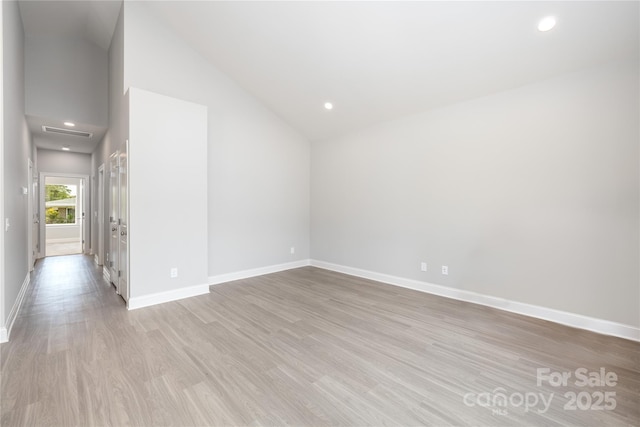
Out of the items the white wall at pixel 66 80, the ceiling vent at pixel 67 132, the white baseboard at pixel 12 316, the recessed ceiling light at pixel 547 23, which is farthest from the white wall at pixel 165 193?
the recessed ceiling light at pixel 547 23

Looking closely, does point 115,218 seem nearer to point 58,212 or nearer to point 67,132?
point 67,132

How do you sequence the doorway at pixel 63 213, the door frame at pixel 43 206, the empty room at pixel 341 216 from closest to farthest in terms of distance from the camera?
the empty room at pixel 341 216 < the door frame at pixel 43 206 < the doorway at pixel 63 213

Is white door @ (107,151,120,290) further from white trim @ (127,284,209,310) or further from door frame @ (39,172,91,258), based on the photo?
door frame @ (39,172,91,258)

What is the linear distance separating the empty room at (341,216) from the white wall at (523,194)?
0.07 feet

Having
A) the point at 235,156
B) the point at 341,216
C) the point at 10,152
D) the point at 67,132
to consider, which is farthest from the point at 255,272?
the point at 67,132

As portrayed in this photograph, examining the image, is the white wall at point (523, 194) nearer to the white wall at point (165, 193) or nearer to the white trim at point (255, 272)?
the white trim at point (255, 272)

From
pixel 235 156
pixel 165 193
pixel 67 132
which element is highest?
pixel 67 132

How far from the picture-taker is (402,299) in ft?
12.8

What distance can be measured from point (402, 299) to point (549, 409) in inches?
84.5

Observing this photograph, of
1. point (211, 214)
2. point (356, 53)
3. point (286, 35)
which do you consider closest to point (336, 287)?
point (211, 214)

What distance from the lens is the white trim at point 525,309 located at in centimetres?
278

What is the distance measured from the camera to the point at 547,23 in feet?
8.46

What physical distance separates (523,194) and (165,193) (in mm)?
4525

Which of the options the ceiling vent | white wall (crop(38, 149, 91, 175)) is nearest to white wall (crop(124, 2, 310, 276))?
the ceiling vent
